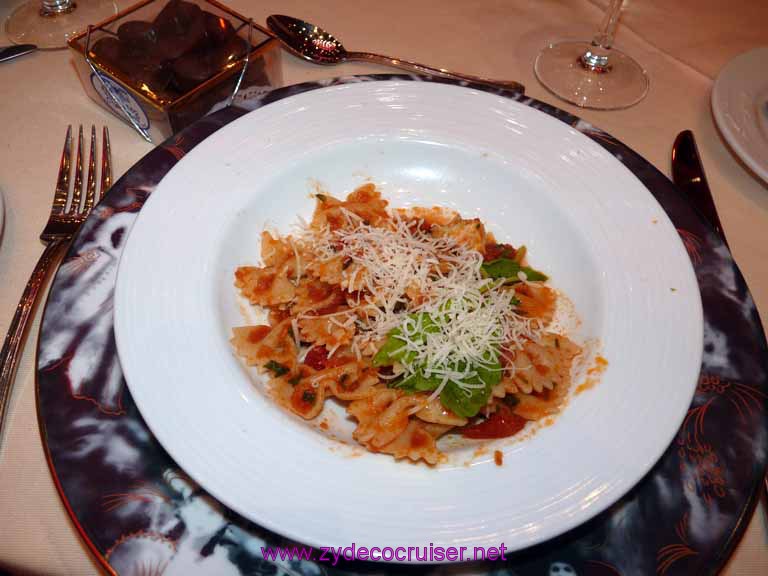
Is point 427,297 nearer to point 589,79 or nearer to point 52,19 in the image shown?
point 589,79

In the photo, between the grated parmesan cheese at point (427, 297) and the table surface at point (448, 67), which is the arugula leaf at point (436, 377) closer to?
the grated parmesan cheese at point (427, 297)

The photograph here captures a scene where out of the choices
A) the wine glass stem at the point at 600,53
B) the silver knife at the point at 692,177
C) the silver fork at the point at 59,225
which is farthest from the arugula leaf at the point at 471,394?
the wine glass stem at the point at 600,53

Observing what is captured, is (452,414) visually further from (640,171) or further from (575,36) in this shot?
(575,36)

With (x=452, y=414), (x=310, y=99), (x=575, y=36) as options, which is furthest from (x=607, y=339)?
(x=575, y=36)

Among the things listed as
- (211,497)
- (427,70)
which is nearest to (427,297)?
(211,497)

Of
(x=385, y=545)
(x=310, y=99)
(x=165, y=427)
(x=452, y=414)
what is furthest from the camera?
(x=310, y=99)

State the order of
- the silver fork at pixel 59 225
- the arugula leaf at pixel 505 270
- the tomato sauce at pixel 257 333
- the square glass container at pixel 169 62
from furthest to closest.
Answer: the square glass container at pixel 169 62 → the arugula leaf at pixel 505 270 → the tomato sauce at pixel 257 333 → the silver fork at pixel 59 225
